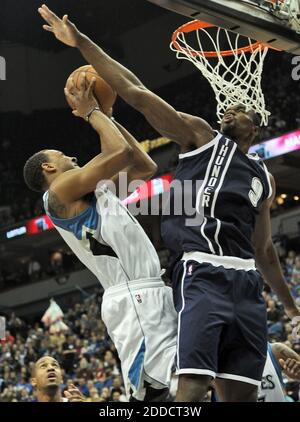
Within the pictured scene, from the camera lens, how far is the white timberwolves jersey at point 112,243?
11.9 ft

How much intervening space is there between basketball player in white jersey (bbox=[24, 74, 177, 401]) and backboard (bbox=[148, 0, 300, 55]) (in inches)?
24.0

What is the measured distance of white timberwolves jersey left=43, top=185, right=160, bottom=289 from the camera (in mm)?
3641

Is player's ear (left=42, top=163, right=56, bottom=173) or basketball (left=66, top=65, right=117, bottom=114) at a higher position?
basketball (left=66, top=65, right=117, bottom=114)

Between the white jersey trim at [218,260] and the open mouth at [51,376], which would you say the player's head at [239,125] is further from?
the open mouth at [51,376]

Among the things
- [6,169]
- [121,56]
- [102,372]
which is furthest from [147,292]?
[6,169]

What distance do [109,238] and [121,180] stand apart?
54 cm

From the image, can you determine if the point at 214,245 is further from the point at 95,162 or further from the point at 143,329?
the point at 95,162

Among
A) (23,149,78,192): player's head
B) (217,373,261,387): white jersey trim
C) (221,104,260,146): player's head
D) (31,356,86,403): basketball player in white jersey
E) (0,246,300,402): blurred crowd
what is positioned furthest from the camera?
(0,246,300,402): blurred crowd

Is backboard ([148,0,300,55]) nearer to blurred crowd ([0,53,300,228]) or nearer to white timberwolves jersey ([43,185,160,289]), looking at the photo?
white timberwolves jersey ([43,185,160,289])

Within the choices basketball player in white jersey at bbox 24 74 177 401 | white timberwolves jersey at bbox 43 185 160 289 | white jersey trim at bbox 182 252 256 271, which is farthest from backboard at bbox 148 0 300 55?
white jersey trim at bbox 182 252 256 271

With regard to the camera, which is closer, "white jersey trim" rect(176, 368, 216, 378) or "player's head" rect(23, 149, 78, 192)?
"white jersey trim" rect(176, 368, 216, 378)

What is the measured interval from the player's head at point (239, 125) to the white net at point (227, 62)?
852 mm

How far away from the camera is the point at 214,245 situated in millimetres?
3396

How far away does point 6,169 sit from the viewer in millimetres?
20922
